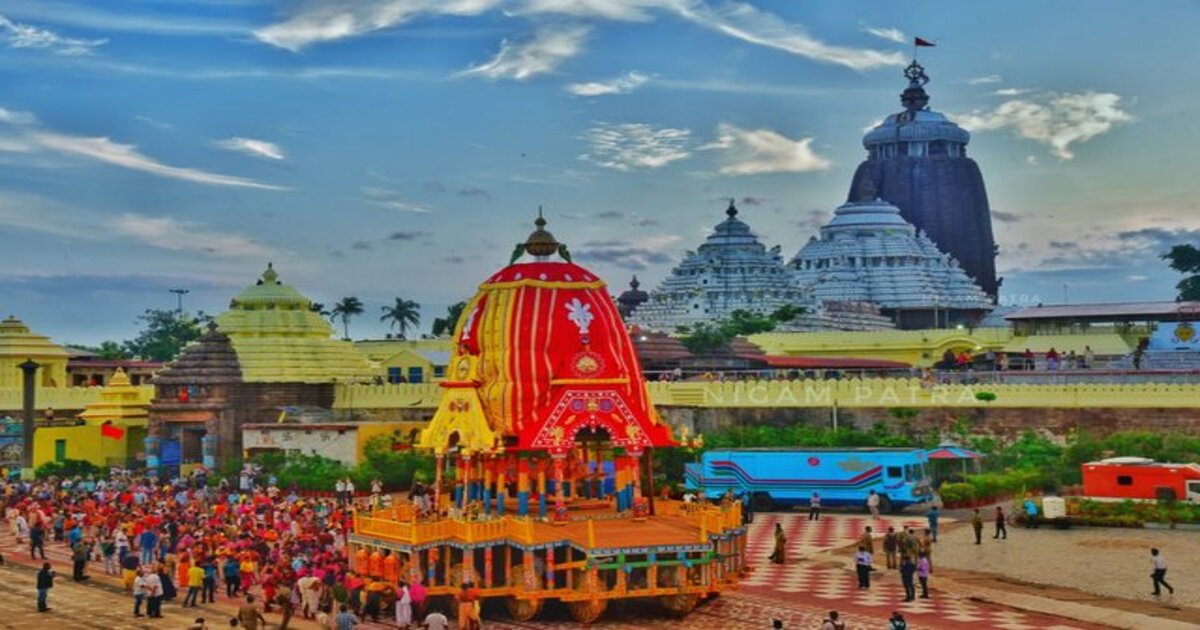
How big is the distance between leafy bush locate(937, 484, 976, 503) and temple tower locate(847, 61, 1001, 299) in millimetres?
64071

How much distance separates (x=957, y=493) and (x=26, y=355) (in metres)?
47.7

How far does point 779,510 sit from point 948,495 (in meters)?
4.48

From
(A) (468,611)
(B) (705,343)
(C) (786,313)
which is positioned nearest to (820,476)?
(A) (468,611)

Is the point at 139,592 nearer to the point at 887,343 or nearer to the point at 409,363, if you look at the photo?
the point at 409,363

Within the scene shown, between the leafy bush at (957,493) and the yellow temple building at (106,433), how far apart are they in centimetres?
3070

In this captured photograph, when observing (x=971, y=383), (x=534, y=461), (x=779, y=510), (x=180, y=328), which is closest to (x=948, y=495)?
(x=779, y=510)

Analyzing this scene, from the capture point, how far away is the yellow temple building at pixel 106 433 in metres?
53.6

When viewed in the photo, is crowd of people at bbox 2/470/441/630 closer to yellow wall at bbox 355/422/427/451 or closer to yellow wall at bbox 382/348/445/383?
yellow wall at bbox 355/422/427/451

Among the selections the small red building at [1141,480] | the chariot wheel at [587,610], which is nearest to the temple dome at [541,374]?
the chariot wheel at [587,610]

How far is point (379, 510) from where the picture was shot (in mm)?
24641

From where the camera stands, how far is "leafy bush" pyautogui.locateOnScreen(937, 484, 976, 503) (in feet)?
124

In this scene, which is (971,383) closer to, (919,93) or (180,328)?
(919,93)

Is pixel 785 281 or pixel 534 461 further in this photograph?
pixel 785 281

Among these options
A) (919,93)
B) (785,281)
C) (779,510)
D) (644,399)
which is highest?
(919,93)
